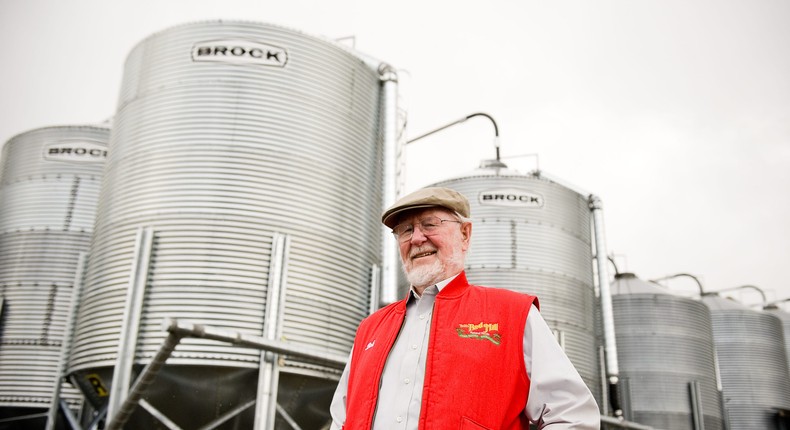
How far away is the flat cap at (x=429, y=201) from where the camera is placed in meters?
2.97


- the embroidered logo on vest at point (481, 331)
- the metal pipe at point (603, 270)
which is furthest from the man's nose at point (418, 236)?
the metal pipe at point (603, 270)

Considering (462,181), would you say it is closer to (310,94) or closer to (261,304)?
(310,94)

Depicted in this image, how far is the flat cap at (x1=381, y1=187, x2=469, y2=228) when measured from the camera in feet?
9.75

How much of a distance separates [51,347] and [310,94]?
7.36 meters

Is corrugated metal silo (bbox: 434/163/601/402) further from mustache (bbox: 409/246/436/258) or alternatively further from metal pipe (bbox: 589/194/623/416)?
mustache (bbox: 409/246/436/258)

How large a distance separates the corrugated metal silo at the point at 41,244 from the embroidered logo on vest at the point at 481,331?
11.9m

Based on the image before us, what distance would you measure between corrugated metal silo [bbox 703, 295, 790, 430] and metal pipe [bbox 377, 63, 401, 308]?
65.6 ft

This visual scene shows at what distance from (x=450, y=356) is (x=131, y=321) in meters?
8.34

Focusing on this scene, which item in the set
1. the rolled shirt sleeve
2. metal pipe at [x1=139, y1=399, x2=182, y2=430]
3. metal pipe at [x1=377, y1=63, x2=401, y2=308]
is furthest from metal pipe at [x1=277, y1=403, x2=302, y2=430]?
the rolled shirt sleeve

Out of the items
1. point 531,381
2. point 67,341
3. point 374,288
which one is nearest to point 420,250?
point 531,381

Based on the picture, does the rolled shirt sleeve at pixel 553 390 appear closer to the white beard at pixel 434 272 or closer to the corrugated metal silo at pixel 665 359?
the white beard at pixel 434 272

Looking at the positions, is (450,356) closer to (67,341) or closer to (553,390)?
(553,390)

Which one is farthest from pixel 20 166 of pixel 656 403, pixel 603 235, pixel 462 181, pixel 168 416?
pixel 656 403

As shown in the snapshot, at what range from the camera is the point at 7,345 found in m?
13.7
